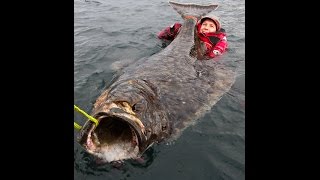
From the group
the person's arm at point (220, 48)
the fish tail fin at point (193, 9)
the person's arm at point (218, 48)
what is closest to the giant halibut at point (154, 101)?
the person's arm at point (218, 48)

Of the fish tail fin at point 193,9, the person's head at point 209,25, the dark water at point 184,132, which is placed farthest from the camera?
the fish tail fin at point 193,9

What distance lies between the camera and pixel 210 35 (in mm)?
9156

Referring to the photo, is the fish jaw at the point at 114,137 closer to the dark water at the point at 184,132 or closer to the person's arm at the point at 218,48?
the dark water at the point at 184,132

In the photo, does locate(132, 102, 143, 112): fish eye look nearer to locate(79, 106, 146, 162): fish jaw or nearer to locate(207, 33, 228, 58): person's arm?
locate(79, 106, 146, 162): fish jaw

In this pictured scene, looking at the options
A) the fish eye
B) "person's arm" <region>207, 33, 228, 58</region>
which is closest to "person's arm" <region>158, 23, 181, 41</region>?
"person's arm" <region>207, 33, 228, 58</region>

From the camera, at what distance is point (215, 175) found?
4207 millimetres

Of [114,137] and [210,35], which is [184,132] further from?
[210,35]

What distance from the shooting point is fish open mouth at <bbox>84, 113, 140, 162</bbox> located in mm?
3892

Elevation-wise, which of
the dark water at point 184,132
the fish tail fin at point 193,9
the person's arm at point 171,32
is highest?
the fish tail fin at point 193,9

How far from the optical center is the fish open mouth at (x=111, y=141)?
3.89 metres

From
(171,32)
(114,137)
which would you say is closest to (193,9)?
(171,32)

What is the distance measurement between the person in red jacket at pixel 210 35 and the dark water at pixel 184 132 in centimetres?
31
